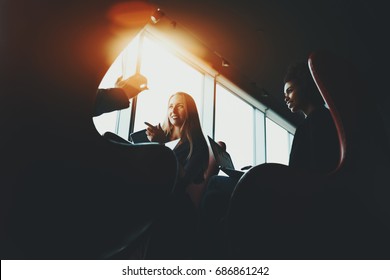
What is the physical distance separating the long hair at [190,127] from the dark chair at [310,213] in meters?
1.10

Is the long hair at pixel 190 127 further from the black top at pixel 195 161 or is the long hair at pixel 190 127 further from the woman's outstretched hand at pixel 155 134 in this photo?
the woman's outstretched hand at pixel 155 134

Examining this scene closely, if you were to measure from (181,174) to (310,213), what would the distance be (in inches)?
14.4

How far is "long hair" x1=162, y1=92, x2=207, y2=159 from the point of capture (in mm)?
2004

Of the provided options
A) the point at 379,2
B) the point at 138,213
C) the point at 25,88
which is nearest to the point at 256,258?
the point at 138,213

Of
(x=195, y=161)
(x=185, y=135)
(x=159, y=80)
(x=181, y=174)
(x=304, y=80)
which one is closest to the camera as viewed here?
(x=181, y=174)

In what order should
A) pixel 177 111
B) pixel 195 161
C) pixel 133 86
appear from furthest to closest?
pixel 177 111
pixel 195 161
pixel 133 86

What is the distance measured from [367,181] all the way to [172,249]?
26.0 inches

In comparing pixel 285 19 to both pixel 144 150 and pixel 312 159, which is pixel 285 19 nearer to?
pixel 312 159

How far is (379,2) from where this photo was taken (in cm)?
404

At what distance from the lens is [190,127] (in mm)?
2160

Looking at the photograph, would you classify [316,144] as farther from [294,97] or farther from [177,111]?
[177,111]

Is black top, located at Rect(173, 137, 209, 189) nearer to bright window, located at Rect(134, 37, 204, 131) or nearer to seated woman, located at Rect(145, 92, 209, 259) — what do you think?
seated woman, located at Rect(145, 92, 209, 259)

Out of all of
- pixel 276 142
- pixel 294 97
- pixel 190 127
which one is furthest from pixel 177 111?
pixel 276 142

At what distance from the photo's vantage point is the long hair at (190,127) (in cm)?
200
